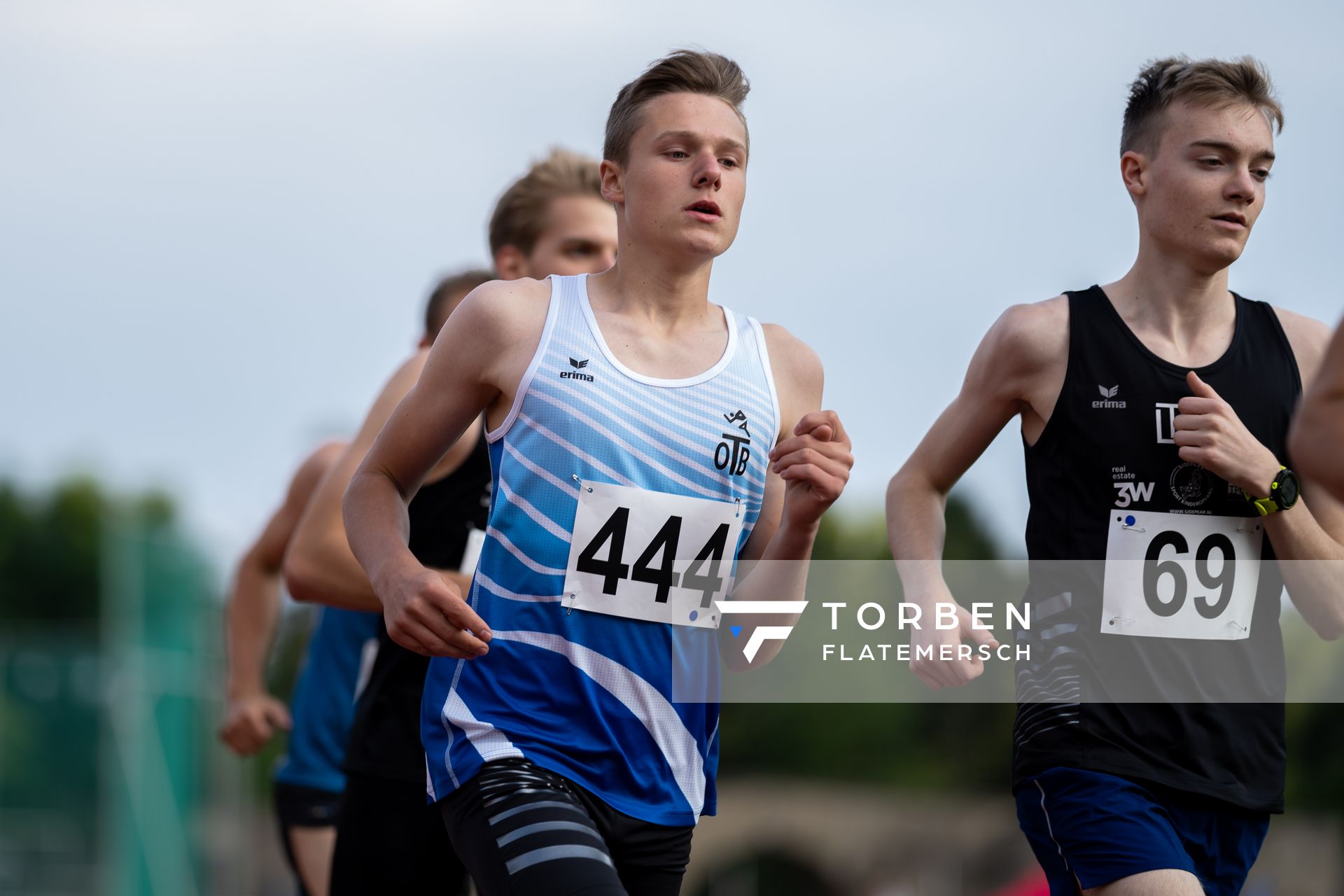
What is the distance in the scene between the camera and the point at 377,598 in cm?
439

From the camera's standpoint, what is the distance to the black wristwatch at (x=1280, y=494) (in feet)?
11.4

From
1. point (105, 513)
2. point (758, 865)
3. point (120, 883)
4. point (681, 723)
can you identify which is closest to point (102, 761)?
point (120, 883)

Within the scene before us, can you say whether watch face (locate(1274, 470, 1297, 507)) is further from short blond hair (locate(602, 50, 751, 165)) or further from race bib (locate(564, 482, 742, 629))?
short blond hair (locate(602, 50, 751, 165))

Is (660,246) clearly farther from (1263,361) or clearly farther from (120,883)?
(120,883)

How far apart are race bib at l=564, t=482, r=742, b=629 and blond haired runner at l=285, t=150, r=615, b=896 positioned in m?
0.94

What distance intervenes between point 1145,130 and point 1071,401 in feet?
2.58

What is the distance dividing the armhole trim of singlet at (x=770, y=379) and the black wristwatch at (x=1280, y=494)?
1.08 m

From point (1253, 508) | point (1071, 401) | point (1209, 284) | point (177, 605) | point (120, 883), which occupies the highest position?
point (1209, 284)

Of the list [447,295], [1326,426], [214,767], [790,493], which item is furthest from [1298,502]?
[214,767]

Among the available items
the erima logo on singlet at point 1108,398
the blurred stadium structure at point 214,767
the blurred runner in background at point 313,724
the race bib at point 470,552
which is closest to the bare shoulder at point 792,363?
the erima logo on singlet at point 1108,398

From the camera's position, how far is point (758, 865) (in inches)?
1683

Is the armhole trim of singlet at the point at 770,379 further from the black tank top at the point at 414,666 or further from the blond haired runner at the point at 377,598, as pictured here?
the black tank top at the point at 414,666

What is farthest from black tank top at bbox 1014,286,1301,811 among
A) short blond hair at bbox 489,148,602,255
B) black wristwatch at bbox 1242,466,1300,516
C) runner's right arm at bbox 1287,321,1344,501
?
short blond hair at bbox 489,148,602,255

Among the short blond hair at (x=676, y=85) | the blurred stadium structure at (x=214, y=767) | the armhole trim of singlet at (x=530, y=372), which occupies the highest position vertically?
the short blond hair at (x=676, y=85)
